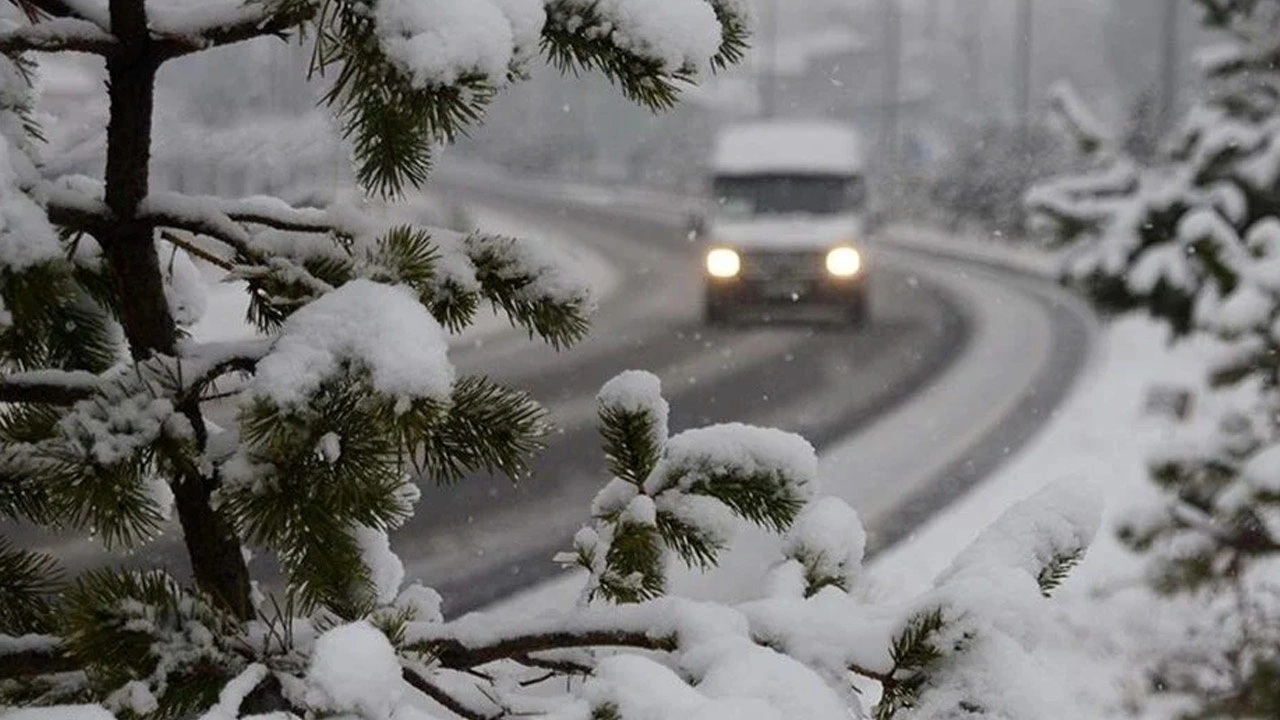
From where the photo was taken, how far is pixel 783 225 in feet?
53.6

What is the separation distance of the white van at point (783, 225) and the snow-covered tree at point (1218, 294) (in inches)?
102

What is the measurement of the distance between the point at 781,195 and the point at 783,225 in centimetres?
51

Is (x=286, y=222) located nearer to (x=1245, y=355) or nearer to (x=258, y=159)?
(x=258, y=159)

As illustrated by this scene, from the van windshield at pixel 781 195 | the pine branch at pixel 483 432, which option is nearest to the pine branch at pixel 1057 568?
the pine branch at pixel 483 432

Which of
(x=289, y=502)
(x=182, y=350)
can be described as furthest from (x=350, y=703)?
(x=182, y=350)

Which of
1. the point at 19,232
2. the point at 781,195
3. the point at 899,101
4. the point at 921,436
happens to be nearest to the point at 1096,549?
the point at 921,436

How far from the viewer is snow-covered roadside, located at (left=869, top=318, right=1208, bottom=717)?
6.78 m

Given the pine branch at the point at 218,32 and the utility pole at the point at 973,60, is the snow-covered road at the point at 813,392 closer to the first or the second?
the pine branch at the point at 218,32

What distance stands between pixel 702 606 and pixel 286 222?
1.98 feet

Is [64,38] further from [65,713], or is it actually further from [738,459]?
[738,459]

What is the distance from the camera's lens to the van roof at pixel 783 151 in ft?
54.6

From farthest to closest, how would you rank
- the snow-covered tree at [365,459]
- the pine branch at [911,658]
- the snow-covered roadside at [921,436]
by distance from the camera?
1. the snow-covered roadside at [921,436]
2. the pine branch at [911,658]
3. the snow-covered tree at [365,459]

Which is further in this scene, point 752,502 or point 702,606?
point 752,502

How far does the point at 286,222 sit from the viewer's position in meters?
1.57
